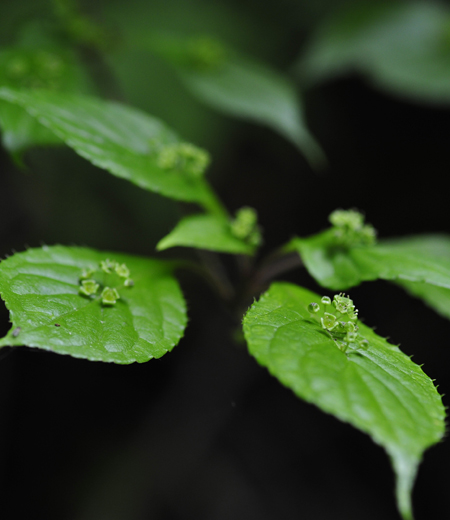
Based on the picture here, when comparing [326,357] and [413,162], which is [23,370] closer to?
[326,357]

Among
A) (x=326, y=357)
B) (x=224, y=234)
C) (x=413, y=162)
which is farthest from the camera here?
(x=413, y=162)

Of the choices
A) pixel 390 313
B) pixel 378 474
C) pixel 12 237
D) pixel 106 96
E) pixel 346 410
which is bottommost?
pixel 378 474

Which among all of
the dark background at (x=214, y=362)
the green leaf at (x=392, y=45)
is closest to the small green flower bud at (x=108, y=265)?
the dark background at (x=214, y=362)

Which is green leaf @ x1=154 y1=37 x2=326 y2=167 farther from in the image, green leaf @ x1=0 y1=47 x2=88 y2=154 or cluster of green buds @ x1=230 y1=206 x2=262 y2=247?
cluster of green buds @ x1=230 y1=206 x2=262 y2=247

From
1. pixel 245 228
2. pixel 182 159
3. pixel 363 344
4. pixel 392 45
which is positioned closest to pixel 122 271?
pixel 245 228

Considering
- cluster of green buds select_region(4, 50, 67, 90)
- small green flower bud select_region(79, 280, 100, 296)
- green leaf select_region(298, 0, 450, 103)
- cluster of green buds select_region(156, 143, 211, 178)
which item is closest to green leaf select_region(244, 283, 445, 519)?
small green flower bud select_region(79, 280, 100, 296)

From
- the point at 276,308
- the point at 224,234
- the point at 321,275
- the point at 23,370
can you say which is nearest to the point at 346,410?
the point at 276,308

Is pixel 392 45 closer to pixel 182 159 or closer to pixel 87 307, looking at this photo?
pixel 182 159
